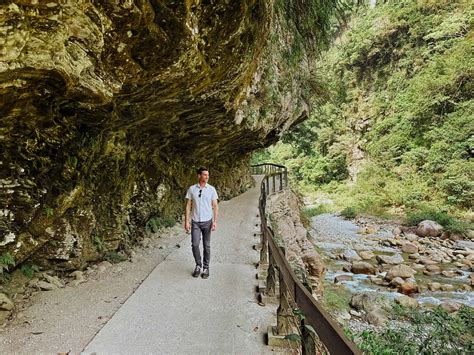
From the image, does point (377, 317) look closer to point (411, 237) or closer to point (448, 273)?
point (448, 273)

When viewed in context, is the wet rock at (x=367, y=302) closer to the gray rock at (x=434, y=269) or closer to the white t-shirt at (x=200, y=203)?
the gray rock at (x=434, y=269)

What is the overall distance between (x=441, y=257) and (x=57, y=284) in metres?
15.8

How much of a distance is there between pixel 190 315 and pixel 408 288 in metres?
9.54

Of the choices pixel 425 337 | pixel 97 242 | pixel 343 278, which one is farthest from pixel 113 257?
pixel 343 278

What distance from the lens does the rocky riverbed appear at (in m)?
11.2

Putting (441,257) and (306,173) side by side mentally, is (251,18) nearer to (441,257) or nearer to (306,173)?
(441,257)

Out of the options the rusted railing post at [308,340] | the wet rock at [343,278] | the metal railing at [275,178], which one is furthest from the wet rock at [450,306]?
the rusted railing post at [308,340]

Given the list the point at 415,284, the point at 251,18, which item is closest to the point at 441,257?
the point at 415,284

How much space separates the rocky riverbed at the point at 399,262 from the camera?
36.9ft

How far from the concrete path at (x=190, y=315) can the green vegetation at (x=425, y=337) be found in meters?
1.37

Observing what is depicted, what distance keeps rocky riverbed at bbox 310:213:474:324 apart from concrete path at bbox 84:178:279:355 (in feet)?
16.5

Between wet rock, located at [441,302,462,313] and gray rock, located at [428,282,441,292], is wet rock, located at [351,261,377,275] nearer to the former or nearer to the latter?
gray rock, located at [428,282,441,292]

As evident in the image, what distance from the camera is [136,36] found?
3.81m

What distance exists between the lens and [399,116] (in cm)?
2984
